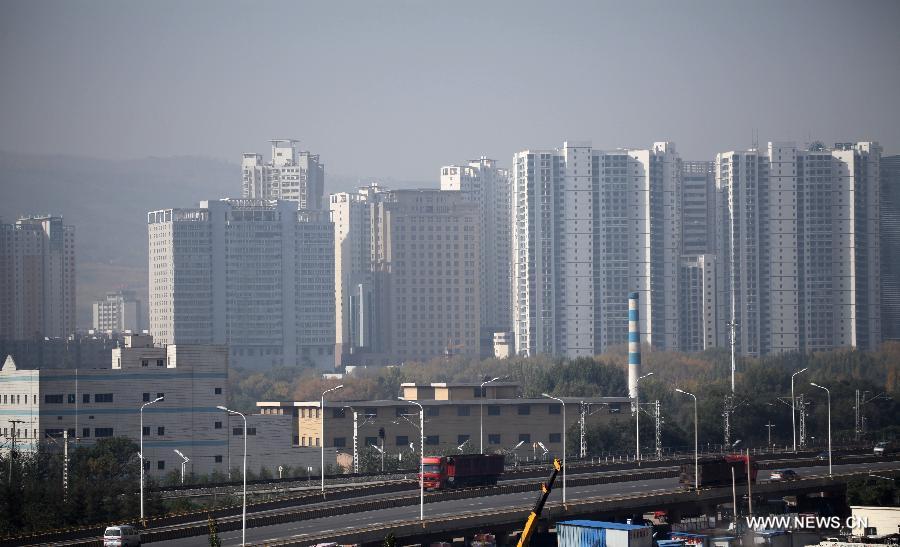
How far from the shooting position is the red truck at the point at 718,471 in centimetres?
6825

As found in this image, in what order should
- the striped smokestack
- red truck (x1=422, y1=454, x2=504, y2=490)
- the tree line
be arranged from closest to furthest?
red truck (x1=422, y1=454, x2=504, y2=490) → the tree line → the striped smokestack

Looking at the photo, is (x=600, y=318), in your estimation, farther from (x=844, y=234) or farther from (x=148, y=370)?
(x=148, y=370)

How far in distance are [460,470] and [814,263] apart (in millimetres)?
135057

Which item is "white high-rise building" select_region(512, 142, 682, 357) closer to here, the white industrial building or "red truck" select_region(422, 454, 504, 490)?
the white industrial building

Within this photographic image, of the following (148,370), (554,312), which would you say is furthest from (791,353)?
(148,370)

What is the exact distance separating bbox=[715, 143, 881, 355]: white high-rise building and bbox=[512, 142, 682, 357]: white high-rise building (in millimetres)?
11558

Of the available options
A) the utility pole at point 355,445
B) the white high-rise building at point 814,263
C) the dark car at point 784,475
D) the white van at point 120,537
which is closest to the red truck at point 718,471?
the dark car at point 784,475

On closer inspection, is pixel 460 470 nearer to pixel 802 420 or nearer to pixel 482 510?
pixel 482 510

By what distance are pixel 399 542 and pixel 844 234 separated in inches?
6038

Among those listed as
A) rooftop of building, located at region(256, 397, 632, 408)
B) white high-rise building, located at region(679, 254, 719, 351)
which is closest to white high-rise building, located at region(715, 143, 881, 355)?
white high-rise building, located at region(679, 254, 719, 351)

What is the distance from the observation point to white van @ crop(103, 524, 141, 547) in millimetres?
49616

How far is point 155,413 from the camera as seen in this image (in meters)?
91.8

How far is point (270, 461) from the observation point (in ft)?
309

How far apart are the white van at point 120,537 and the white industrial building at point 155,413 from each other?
3967 cm
